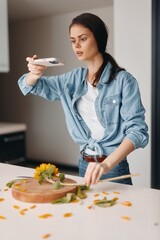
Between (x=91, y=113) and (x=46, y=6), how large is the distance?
240cm

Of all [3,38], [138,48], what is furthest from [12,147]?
[138,48]

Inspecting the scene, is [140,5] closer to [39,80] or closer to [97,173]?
[39,80]

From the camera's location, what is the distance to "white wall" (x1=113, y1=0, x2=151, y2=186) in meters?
2.63

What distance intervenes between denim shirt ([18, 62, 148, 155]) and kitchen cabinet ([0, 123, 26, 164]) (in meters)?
1.58

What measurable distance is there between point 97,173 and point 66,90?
1.80ft

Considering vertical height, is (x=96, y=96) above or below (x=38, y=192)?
above

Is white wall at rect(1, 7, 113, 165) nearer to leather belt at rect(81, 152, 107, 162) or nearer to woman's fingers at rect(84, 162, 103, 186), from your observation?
leather belt at rect(81, 152, 107, 162)

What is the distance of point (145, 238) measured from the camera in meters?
0.72

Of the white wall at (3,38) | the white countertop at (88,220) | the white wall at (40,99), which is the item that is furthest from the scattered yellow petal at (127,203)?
the white wall at (40,99)

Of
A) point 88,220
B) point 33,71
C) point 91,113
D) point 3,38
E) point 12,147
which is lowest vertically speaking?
point 12,147

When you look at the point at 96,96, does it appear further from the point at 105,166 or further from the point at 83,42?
the point at 105,166

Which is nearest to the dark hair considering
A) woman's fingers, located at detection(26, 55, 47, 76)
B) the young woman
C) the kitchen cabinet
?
the young woman

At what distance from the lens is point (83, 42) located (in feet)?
4.08

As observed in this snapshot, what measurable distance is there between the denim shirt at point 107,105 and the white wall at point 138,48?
1.37m
